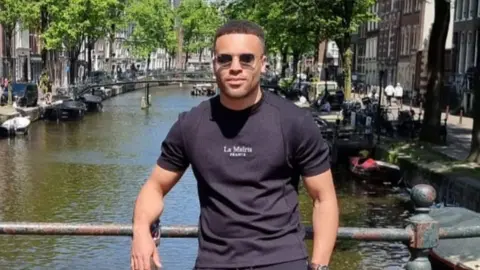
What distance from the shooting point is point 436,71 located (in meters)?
27.1

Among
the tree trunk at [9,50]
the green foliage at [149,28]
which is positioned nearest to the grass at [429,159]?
the tree trunk at [9,50]

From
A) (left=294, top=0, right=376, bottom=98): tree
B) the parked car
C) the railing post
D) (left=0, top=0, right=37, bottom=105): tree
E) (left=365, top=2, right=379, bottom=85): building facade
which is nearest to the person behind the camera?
the railing post

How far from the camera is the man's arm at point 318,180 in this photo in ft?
11.8

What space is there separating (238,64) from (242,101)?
16 cm

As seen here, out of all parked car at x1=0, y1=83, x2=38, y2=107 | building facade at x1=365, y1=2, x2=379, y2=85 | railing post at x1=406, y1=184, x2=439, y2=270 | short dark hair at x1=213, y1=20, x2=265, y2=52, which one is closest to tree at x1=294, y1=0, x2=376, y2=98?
parked car at x1=0, y1=83, x2=38, y2=107

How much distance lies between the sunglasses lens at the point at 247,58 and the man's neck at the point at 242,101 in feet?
0.44

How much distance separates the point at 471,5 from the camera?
4603cm

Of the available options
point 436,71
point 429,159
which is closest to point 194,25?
point 436,71

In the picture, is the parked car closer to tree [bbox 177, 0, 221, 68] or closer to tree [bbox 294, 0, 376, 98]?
tree [bbox 294, 0, 376, 98]

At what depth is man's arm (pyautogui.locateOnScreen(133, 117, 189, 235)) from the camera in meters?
3.72

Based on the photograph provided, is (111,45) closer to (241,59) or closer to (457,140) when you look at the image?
(457,140)

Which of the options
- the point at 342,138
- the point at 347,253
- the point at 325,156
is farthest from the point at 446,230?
the point at 342,138

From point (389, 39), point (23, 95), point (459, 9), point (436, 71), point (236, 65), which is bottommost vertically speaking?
point (23, 95)

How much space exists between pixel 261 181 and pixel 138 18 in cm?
10060
